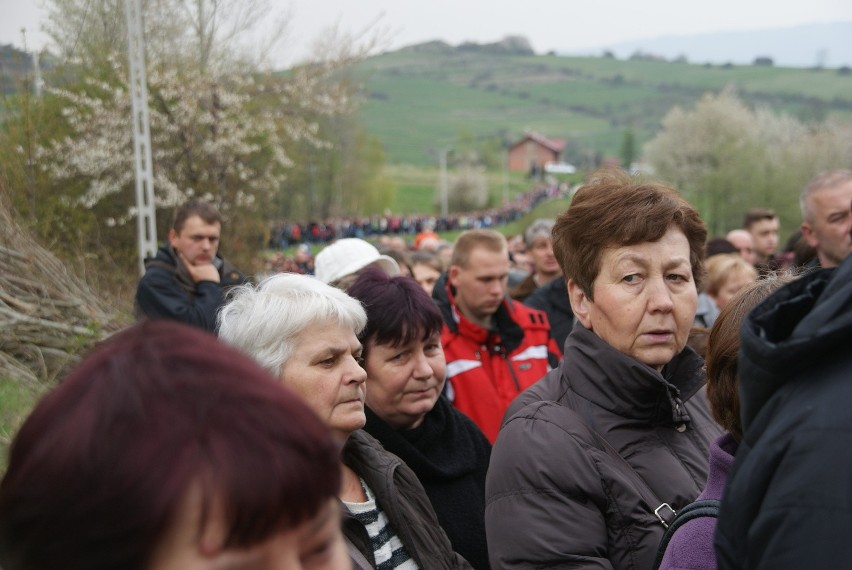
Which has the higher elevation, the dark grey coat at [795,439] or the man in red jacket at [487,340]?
the dark grey coat at [795,439]

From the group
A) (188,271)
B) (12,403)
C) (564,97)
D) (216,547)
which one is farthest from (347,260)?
(564,97)

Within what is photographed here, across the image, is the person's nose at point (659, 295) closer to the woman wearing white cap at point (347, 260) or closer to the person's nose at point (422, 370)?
the person's nose at point (422, 370)

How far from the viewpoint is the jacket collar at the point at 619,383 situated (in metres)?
2.70

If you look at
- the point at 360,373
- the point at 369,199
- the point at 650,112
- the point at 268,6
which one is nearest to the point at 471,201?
the point at 369,199

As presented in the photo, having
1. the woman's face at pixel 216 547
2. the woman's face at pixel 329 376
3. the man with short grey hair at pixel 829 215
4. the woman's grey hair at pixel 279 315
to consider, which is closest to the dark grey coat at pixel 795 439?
the woman's face at pixel 216 547

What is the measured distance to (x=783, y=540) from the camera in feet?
4.53

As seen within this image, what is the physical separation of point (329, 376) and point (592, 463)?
919mm

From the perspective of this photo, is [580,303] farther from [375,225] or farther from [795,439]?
[375,225]

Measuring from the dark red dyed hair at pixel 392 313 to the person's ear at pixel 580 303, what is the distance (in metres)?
0.95

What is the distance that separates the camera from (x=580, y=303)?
3.00m

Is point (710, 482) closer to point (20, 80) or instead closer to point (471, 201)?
point (20, 80)

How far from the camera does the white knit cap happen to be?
554cm

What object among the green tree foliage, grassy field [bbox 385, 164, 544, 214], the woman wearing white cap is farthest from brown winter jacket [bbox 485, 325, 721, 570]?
grassy field [bbox 385, 164, 544, 214]

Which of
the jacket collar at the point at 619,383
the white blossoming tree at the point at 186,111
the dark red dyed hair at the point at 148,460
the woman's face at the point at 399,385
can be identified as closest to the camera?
the dark red dyed hair at the point at 148,460
